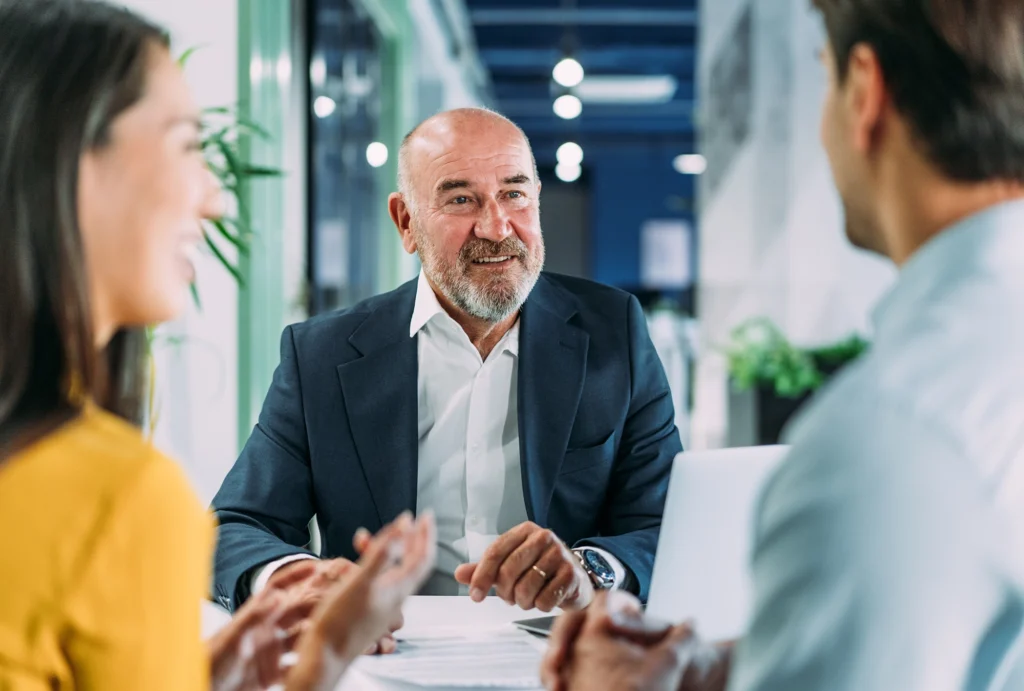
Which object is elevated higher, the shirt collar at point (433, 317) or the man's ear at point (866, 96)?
the man's ear at point (866, 96)

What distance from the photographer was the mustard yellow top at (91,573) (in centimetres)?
64

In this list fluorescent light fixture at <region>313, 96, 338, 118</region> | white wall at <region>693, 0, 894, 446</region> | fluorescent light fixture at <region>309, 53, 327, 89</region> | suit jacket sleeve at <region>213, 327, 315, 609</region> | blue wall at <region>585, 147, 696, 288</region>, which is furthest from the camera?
blue wall at <region>585, 147, 696, 288</region>

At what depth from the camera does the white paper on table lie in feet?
4.05

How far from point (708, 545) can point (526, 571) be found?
1.00 feet

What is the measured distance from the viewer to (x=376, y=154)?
316 inches

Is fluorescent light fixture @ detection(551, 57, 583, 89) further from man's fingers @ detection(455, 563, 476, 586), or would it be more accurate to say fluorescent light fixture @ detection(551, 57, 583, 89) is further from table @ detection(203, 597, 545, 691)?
man's fingers @ detection(455, 563, 476, 586)

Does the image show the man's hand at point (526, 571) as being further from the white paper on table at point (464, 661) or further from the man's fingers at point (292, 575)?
the man's fingers at point (292, 575)

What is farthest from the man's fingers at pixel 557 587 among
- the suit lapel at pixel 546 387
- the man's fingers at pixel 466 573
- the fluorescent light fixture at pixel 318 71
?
the fluorescent light fixture at pixel 318 71

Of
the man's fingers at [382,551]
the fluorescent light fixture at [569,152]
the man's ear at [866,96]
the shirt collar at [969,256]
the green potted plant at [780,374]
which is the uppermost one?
the fluorescent light fixture at [569,152]

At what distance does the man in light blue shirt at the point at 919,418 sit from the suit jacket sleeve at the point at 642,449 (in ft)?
3.96

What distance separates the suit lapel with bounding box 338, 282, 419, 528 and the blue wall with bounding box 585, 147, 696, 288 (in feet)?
58.3

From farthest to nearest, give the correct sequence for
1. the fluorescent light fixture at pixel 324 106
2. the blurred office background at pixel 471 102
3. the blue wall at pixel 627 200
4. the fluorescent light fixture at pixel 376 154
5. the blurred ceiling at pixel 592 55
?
the blue wall at pixel 627 200 < the blurred ceiling at pixel 592 55 < the fluorescent light fixture at pixel 376 154 < the fluorescent light fixture at pixel 324 106 < the blurred office background at pixel 471 102

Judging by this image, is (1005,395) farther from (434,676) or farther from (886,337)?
(434,676)

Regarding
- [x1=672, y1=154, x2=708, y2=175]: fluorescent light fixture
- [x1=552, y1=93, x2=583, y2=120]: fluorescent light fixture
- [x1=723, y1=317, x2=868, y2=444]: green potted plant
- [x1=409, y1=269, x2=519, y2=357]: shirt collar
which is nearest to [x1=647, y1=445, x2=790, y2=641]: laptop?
[x1=409, y1=269, x2=519, y2=357]: shirt collar
